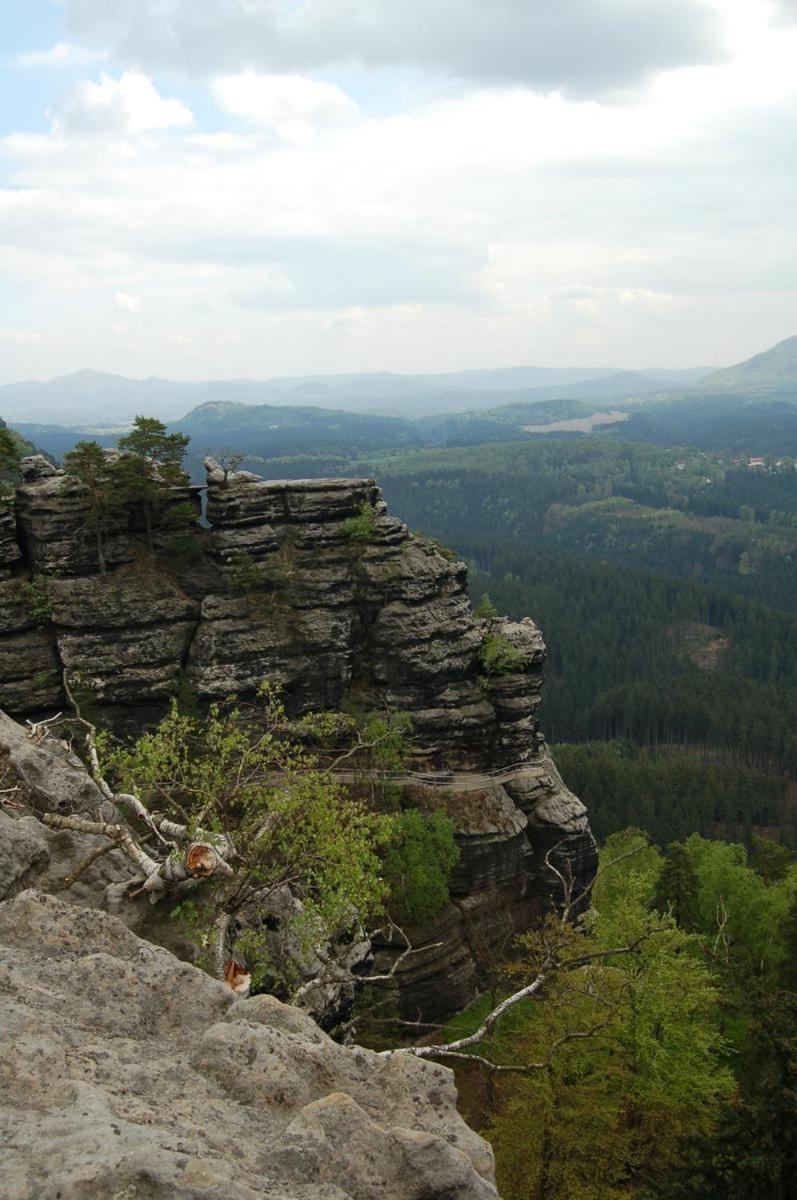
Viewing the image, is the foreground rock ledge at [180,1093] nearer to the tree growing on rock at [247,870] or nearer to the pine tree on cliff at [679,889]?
the tree growing on rock at [247,870]

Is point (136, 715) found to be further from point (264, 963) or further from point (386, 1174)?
point (386, 1174)

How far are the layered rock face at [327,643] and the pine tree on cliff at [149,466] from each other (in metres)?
2.33

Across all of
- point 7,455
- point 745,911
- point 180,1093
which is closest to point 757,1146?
point 180,1093

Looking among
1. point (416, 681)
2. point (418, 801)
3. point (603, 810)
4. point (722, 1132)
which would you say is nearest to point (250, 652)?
point (416, 681)

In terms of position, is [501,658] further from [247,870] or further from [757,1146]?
[247,870]

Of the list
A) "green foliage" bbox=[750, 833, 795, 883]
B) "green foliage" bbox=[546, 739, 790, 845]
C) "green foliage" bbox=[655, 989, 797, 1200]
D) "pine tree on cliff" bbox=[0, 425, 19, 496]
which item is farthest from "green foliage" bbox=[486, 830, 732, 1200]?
"green foliage" bbox=[546, 739, 790, 845]

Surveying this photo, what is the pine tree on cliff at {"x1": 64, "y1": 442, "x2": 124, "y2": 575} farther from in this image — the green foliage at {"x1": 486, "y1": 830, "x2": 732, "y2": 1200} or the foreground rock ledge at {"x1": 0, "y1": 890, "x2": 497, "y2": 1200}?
the foreground rock ledge at {"x1": 0, "y1": 890, "x2": 497, "y2": 1200}

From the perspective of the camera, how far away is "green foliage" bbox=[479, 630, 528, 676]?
45875 mm

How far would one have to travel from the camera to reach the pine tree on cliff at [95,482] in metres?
42.5

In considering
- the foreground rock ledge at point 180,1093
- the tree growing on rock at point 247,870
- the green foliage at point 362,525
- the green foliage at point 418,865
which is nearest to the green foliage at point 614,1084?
the tree growing on rock at point 247,870

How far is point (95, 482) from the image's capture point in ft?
140

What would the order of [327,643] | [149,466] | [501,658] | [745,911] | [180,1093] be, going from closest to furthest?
1. [180,1093]
2. [745,911]
3. [327,643]
4. [149,466]
5. [501,658]

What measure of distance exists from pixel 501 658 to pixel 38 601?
26.5 metres

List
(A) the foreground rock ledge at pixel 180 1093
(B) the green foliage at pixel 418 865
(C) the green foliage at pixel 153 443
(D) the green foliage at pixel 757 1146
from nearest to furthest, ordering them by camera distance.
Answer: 1. (A) the foreground rock ledge at pixel 180 1093
2. (D) the green foliage at pixel 757 1146
3. (B) the green foliage at pixel 418 865
4. (C) the green foliage at pixel 153 443
